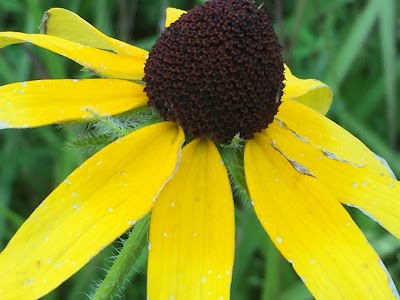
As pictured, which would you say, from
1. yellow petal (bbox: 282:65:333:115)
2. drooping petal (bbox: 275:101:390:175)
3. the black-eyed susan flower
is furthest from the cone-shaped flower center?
yellow petal (bbox: 282:65:333:115)

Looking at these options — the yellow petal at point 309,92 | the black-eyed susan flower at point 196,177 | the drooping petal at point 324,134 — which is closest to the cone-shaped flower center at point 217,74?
the black-eyed susan flower at point 196,177

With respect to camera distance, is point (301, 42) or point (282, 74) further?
point (301, 42)

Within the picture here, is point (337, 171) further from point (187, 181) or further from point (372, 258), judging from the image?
point (187, 181)

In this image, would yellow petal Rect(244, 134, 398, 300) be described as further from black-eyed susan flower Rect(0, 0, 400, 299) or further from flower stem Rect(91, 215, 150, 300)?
flower stem Rect(91, 215, 150, 300)

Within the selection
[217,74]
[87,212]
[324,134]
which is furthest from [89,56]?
[324,134]

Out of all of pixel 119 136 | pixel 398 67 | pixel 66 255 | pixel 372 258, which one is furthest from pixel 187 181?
pixel 398 67

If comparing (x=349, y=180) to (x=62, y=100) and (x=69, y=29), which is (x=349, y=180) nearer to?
(x=62, y=100)

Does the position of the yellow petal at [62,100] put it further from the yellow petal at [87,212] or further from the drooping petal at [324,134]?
the drooping petal at [324,134]
